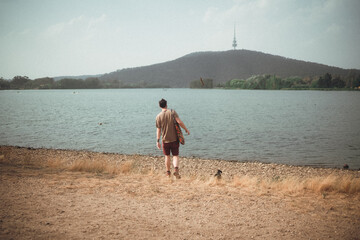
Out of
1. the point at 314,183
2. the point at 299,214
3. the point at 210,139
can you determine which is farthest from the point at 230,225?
the point at 210,139

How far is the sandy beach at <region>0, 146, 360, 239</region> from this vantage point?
4617 millimetres

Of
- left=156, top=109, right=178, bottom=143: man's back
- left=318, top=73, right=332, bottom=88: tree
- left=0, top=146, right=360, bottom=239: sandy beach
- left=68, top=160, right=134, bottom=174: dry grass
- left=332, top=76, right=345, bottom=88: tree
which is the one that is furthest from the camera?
left=332, top=76, right=345, bottom=88: tree

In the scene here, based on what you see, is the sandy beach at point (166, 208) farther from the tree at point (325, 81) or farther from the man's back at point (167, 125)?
the tree at point (325, 81)

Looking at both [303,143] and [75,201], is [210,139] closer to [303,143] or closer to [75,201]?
[303,143]

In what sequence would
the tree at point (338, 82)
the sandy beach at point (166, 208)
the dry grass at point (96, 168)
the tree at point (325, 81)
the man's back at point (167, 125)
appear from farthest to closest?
1. the tree at point (338, 82)
2. the tree at point (325, 81)
3. the dry grass at point (96, 168)
4. the man's back at point (167, 125)
5. the sandy beach at point (166, 208)

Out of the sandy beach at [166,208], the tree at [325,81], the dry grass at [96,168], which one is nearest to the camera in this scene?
the sandy beach at [166,208]

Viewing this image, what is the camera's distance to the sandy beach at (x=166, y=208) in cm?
462

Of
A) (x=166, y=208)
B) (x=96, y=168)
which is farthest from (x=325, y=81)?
(x=166, y=208)

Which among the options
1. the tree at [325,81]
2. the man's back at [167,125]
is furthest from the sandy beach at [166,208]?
the tree at [325,81]

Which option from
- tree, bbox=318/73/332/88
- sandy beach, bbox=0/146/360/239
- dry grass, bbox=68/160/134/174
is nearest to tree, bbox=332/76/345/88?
tree, bbox=318/73/332/88

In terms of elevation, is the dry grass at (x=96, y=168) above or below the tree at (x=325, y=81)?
below

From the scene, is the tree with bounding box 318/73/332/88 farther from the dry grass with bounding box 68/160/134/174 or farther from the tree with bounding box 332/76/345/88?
the dry grass with bounding box 68/160/134/174

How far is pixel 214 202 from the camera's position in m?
6.21

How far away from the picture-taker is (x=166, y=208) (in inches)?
228
